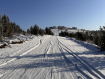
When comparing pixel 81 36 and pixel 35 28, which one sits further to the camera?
pixel 35 28

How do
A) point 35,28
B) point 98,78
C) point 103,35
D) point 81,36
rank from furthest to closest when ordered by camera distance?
point 35,28 → point 81,36 → point 103,35 → point 98,78

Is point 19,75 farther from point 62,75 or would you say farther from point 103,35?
point 103,35

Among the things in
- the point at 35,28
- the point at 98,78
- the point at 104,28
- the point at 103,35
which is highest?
the point at 35,28

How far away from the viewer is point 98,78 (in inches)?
123

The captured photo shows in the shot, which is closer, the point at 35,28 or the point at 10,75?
the point at 10,75

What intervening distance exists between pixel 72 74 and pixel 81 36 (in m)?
38.2

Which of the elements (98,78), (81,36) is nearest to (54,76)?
(98,78)

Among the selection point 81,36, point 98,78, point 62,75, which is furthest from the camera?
point 81,36

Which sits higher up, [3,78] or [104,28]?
[104,28]

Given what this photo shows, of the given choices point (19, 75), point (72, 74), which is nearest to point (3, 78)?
point (19, 75)

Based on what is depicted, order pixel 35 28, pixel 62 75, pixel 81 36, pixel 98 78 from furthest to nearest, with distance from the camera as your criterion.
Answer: pixel 35 28 → pixel 81 36 → pixel 62 75 → pixel 98 78

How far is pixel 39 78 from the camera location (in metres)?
3.16

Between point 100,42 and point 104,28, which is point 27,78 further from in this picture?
point 104,28

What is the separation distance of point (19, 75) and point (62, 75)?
1.93 m
